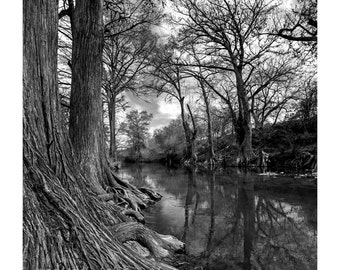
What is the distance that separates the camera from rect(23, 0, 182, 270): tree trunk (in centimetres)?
148

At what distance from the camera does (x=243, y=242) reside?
3109 millimetres

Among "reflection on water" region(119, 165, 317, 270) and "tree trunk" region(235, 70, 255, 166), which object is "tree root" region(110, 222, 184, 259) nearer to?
"reflection on water" region(119, 165, 317, 270)

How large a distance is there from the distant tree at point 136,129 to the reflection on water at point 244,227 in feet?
105

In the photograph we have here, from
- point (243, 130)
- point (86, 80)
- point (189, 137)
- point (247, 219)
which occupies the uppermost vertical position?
point (86, 80)

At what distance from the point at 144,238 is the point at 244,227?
2060 millimetres

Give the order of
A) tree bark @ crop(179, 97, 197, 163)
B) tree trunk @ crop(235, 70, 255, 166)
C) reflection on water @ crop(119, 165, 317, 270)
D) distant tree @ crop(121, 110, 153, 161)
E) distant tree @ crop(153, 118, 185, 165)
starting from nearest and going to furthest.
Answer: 1. reflection on water @ crop(119, 165, 317, 270)
2. tree trunk @ crop(235, 70, 255, 166)
3. tree bark @ crop(179, 97, 197, 163)
4. distant tree @ crop(153, 118, 185, 165)
5. distant tree @ crop(121, 110, 153, 161)

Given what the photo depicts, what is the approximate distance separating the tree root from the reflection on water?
Answer: 0.34 metres

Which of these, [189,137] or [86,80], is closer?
[86,80]

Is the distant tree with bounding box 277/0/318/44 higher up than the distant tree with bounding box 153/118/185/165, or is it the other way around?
the distant tree with bounding box 277/0/318/44

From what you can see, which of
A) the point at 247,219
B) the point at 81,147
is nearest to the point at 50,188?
the point at 81,147

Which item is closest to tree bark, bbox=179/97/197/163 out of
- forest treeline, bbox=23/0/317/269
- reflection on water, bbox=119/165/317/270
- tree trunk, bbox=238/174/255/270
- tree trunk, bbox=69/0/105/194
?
forest treeline, bbox=23/0/317/269

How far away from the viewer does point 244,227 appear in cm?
371

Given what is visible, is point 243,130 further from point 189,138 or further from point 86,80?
point 86,80

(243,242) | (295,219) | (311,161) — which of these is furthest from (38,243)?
(311,161)
